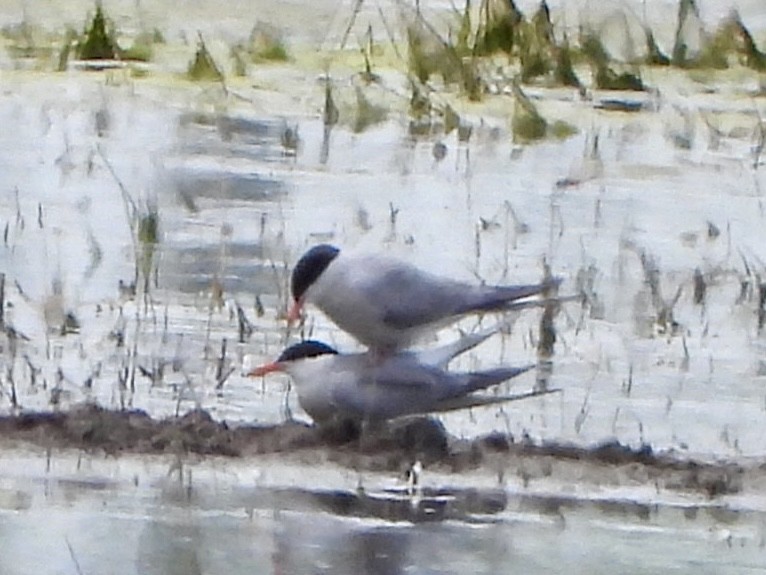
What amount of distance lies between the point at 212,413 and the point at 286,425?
0.33 feet

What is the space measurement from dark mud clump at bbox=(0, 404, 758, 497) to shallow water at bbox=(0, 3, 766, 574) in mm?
15

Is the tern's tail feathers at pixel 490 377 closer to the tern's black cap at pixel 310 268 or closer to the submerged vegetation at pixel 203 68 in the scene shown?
the tern's black cap at pixel 310 268

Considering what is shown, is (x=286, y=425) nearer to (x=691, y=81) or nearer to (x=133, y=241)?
(x=133, y=241)

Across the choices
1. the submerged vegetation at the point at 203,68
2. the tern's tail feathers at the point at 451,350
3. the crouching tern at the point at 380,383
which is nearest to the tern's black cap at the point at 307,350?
the crouching tern at the point at 380,383

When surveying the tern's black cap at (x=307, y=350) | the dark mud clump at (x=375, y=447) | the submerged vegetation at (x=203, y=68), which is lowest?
the dark mud clump at (x=375, y=447)

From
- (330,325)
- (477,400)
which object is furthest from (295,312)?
(477,400)

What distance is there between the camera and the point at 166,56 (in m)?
3.71

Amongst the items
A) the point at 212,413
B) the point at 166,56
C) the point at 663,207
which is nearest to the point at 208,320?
the point at 212,413

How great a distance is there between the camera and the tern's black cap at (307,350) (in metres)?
3.58

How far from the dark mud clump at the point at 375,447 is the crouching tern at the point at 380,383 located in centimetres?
3

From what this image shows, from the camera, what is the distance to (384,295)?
3562mm

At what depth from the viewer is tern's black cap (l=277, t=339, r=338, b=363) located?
358 cm

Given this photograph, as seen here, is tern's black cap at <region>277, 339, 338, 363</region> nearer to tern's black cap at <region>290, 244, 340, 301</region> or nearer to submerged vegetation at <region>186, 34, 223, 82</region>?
tern's black cap at <region>290, 244, 340, 301</region>

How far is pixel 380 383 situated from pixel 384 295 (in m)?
0.12
